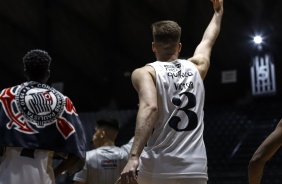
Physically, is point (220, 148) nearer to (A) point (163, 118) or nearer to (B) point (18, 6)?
(B) point (18, 6)

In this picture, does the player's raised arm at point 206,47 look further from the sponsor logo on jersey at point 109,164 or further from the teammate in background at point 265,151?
the sponsor logo on jersey at point 109,164

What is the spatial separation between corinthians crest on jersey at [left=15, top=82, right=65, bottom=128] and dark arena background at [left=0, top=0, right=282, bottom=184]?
744 centimetres

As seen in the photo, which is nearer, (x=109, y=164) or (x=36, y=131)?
(x=36, y=131)

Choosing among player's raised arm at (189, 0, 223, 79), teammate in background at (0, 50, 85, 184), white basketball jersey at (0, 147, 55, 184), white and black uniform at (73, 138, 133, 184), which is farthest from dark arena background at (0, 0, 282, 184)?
white basketball jersey at (0, 147, 55, 184)

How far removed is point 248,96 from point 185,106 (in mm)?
10596

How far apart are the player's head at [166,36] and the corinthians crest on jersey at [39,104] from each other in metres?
0.60

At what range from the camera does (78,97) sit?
14.7 meters

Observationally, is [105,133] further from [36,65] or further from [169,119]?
[169,119]

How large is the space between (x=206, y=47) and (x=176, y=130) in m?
0.68

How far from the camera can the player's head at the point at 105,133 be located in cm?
501

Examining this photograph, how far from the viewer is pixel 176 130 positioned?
2.50m

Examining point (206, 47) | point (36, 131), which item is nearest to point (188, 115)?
point (206, 47)

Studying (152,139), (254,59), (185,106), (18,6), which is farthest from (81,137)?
(18,6)

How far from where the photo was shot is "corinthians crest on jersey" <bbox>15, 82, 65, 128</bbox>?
8.60 feet
